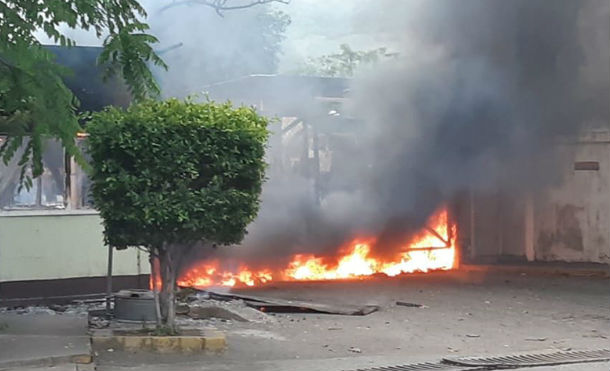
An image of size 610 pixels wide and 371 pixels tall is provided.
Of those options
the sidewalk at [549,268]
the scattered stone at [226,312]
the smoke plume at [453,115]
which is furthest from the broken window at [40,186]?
the sidewalk at [549,268]

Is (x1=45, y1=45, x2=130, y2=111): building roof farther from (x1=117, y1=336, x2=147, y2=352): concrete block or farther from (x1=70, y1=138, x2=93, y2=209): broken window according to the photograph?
(x1=117, y1=336, x2=147, y2=352): concrete block

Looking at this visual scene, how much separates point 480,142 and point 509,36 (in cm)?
183

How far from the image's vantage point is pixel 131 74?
6379mm

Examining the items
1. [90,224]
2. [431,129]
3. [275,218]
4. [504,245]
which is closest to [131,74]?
[90,224]

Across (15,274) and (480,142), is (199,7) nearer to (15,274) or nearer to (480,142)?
(480,142)

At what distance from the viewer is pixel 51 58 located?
19.1 feet

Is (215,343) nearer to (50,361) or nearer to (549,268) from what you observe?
(50,361)

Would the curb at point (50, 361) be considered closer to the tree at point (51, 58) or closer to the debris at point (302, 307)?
the tree at point (51, 58)

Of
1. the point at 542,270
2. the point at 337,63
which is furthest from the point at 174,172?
the point at 337,63

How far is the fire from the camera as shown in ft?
41.8

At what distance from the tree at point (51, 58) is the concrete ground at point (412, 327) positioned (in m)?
2.09

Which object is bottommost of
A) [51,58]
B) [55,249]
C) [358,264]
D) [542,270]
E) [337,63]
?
[542,270]

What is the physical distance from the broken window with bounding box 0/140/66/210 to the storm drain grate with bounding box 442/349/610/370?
16.9ft

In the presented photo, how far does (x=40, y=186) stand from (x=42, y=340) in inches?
115
